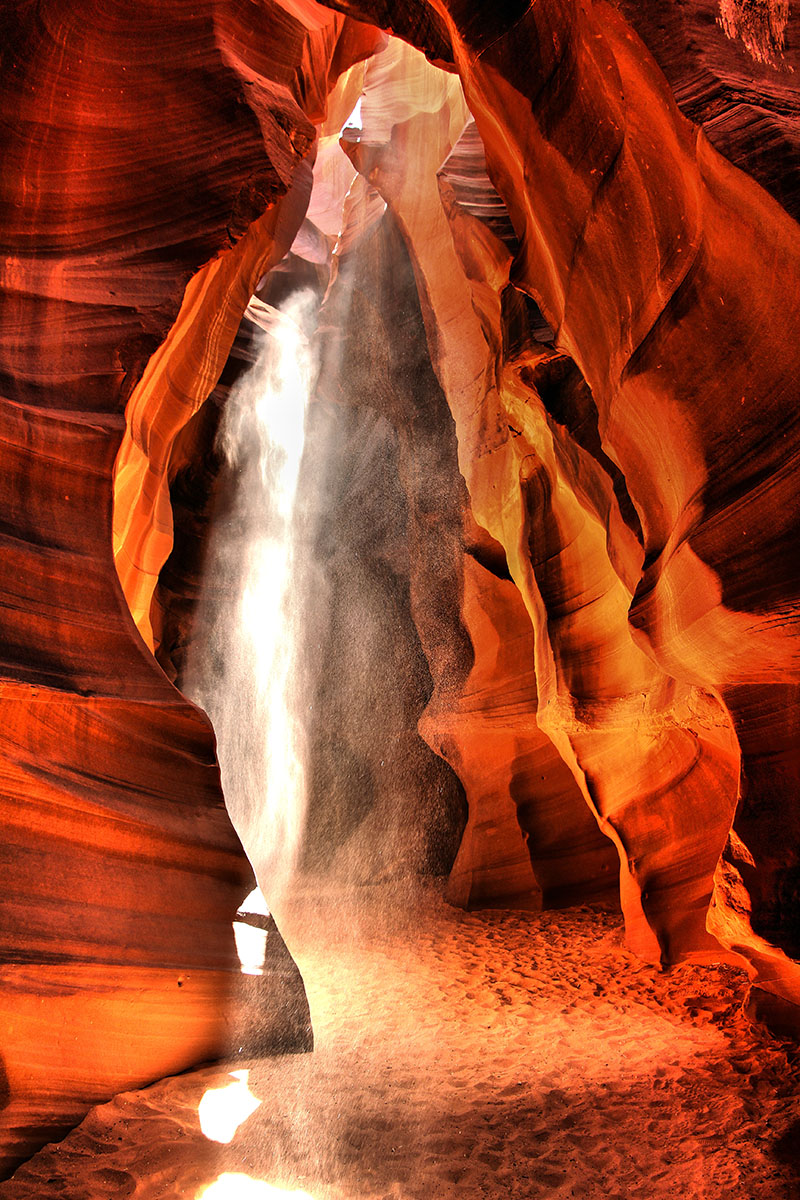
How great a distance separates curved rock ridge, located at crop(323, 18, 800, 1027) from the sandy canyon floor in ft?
2.04

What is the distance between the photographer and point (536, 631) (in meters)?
6.89

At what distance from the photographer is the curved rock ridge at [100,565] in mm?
3559

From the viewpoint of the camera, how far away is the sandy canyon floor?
3.04 meters

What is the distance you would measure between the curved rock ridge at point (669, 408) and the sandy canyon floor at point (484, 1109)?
0.62m

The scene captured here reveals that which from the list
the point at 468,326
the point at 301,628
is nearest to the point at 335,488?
the point at 301,628

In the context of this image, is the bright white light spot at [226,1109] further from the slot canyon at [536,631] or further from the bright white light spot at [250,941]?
the bright white light spot at [250,941]

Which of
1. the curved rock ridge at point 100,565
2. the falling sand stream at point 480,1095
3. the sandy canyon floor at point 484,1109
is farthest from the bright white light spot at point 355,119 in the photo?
the sandy canyon floor at point 484,1109

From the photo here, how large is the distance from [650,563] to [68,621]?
275 centimetres

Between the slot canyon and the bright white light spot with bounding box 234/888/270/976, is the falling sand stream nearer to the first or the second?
the slot canyon

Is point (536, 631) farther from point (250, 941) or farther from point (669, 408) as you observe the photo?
point (669, 408)

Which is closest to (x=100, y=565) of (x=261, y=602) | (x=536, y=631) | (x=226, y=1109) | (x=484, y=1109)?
(x=226, y=1109)

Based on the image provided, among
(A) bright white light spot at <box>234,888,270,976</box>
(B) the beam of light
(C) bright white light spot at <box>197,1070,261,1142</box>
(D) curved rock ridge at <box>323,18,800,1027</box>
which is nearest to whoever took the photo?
(D) curved rock ridge at <box>323,18,800,1027</box>

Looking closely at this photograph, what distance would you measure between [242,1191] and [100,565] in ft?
9.19

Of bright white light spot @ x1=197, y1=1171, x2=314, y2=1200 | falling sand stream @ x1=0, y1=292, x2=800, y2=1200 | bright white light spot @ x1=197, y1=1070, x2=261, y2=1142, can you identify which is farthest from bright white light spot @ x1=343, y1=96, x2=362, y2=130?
bright white light spot @ x1=197, y1=1171, x2=314, y2=1200
